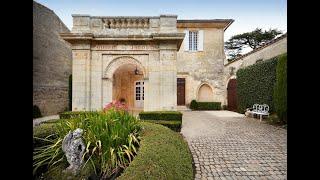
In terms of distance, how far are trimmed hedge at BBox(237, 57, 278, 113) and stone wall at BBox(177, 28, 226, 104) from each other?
13.4 ft

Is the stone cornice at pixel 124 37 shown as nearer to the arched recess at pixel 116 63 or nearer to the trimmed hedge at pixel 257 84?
the arched recess at pixel 116 63

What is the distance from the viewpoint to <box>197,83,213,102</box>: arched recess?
61.0ft

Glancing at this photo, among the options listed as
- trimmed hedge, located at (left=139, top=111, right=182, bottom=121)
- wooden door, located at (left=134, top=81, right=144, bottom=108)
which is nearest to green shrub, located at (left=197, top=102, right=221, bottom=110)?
wooden door, located at (left=134, top=81, right=144, bottom=108)

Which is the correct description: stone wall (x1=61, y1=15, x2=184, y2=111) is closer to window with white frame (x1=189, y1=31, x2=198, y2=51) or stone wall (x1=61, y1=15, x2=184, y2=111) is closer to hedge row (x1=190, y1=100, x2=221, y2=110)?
hedge row (x1=190, y1=100, x2=221, y2=110)

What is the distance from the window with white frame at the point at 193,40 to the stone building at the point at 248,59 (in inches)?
118

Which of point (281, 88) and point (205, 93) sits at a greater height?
point (281, 88)

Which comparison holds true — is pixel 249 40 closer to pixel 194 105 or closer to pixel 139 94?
pixel 194 105

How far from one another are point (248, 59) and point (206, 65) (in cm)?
407

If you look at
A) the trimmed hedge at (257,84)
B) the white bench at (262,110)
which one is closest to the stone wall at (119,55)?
the white bench at (262,110)

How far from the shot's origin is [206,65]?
1848 centimetres

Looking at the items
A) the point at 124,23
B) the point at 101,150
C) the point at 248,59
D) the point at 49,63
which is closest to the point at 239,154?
the point at 101,150
